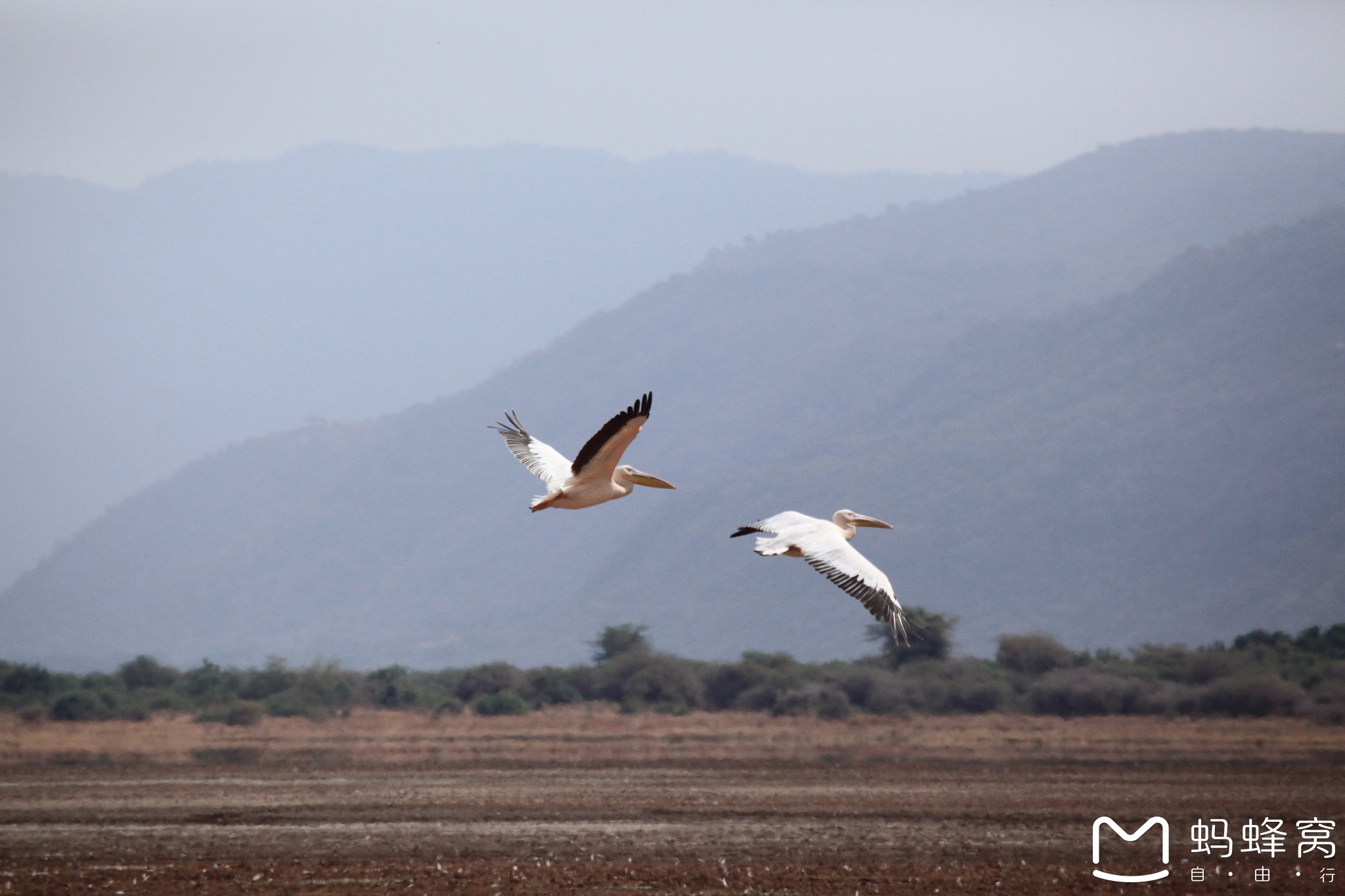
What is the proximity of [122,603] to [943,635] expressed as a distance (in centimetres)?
13247

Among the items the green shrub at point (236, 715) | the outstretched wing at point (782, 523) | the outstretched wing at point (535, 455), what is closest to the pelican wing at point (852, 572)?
the outstretched wing at point (782, 523)

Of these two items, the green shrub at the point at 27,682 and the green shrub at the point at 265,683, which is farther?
the green shrub at the point at 265,683

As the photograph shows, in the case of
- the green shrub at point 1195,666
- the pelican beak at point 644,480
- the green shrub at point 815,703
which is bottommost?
the green shrub at point 815,703

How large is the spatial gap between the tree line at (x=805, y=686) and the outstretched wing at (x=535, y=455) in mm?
25760

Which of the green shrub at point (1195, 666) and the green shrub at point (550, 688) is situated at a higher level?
the green shrub at point (1195, 666)

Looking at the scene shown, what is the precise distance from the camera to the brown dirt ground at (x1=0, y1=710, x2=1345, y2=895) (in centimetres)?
2120

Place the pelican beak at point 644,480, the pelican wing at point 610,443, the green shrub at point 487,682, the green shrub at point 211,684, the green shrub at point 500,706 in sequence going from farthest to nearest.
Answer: the green shrub at point 487,682, the green shrub at point 211,684, the green shrub at point 500,706, the pelican beak at point 644,480, the pelican wing at point 610,443

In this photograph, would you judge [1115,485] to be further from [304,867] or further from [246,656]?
[304,867]

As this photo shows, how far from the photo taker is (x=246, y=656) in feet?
496

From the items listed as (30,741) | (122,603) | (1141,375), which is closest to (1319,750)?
(30,741)

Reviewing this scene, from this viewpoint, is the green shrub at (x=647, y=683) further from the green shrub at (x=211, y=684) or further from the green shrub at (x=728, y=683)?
the green shrub at (x=211, y=684)

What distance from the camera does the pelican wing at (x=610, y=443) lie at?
52.7 feet

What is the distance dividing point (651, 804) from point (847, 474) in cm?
10340

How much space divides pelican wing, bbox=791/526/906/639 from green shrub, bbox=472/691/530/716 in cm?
3501
